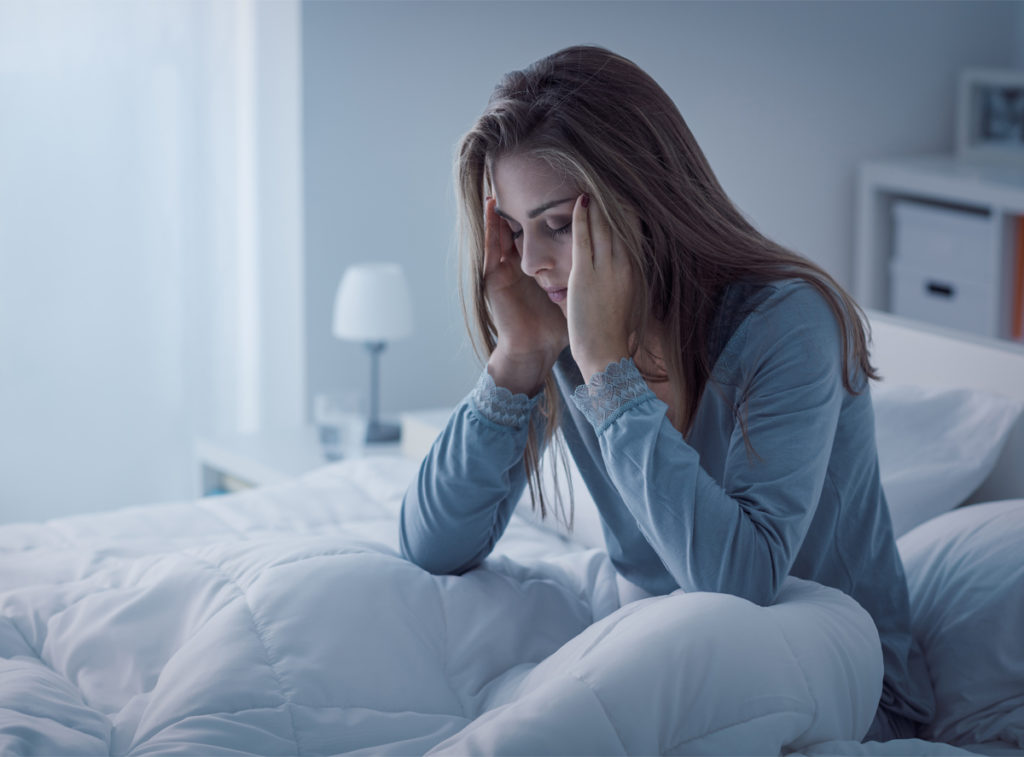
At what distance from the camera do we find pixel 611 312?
1124 mm

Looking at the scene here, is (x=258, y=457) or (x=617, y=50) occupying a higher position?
(x=617, y=50)

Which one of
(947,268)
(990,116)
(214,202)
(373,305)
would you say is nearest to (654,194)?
(373,305)

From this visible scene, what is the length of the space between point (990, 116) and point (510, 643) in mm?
2876

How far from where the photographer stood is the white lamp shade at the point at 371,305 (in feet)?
8.13

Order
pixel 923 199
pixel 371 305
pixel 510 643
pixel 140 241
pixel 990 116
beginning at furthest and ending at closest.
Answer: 1. pixel 990 116
2. pixel 923 199
3. pixel 140 241
4. pixel 371 305
5. pixel 510 643

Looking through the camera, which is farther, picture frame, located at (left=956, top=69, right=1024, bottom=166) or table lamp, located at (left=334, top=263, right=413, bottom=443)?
picture frame, located at (left=956, top=69, right=1024, bottom=166)

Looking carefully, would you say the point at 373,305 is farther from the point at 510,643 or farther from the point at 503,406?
the point at 510,643

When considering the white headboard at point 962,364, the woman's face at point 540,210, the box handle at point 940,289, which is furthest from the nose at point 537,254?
the box handle at point 940,289

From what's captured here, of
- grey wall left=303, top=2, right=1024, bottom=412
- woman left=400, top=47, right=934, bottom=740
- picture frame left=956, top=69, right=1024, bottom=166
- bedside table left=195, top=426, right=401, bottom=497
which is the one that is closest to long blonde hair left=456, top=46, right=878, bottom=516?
woman left=400, top=47, right=934, bottom=740

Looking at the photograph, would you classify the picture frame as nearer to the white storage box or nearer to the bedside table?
the white storage box

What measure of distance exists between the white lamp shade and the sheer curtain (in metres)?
0.31

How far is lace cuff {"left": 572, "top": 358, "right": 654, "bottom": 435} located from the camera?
1.07m

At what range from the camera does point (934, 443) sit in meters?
1.53

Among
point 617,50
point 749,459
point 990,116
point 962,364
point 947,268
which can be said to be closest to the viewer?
point 749,459
